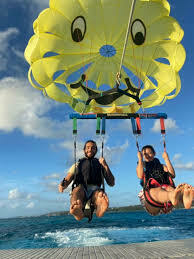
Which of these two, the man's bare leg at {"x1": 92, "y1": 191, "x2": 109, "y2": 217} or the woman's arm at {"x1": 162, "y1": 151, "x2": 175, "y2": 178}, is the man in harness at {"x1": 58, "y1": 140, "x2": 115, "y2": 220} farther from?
the woman's arm at {"x1": 162, "y1": 151, "x2": 175, "y2": 178}

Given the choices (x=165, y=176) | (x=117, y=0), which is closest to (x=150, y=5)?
(x=117, y=0)

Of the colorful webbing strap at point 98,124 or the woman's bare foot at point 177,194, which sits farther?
the colorful webbing strap at point 98,124

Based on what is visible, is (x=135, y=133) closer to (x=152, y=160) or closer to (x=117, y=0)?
(x=152, y=160)

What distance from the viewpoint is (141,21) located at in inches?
229

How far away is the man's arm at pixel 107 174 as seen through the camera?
4.49m

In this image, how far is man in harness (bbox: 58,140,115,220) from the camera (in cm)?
413

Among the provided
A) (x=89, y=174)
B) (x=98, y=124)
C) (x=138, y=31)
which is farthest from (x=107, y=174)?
(x=138, y=31)

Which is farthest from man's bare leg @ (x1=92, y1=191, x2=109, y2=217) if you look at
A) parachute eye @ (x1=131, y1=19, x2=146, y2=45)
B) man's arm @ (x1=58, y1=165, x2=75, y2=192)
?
parachute eye @ (x1=131, y1=19, x2=146, y2=45)

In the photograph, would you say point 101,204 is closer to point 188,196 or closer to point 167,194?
point 167,194

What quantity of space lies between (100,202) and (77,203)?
1.35 ft

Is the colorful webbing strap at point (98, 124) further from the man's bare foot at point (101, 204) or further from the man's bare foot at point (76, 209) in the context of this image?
the man's bare foot at point (76, 209)

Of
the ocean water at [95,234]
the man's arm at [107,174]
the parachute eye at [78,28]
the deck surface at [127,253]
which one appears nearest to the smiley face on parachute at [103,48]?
the parachute eye at [78,28]

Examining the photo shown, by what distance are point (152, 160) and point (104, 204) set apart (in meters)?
1.59

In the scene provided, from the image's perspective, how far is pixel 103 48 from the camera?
6320 mm
